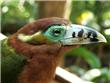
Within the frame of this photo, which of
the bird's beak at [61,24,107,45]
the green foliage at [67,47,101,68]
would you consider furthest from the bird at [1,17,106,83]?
the green foliage at [67,47,101,68]

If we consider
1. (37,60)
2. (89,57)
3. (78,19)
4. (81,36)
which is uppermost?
(81,36)

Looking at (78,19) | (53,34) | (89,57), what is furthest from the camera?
(78,19)

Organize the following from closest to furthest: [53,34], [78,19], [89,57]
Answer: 1. [53,34]
2. [89,57]
3. [78,19]

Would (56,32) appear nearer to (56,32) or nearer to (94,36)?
(56,32)

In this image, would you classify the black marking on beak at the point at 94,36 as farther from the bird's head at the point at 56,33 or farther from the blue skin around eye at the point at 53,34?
the blue skin around eye at the point at 53,34

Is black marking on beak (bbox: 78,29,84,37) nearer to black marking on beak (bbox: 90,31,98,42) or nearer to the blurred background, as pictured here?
black marking on beak (bbox: 90,31,98,42)

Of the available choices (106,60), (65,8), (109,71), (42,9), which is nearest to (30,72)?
(109,71)

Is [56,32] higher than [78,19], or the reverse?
[56,32]

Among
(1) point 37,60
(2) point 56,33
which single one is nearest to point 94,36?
(2) point 56,33

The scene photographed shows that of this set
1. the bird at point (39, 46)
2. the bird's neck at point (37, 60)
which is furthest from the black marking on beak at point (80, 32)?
the bird's neck at point (37, 60)
